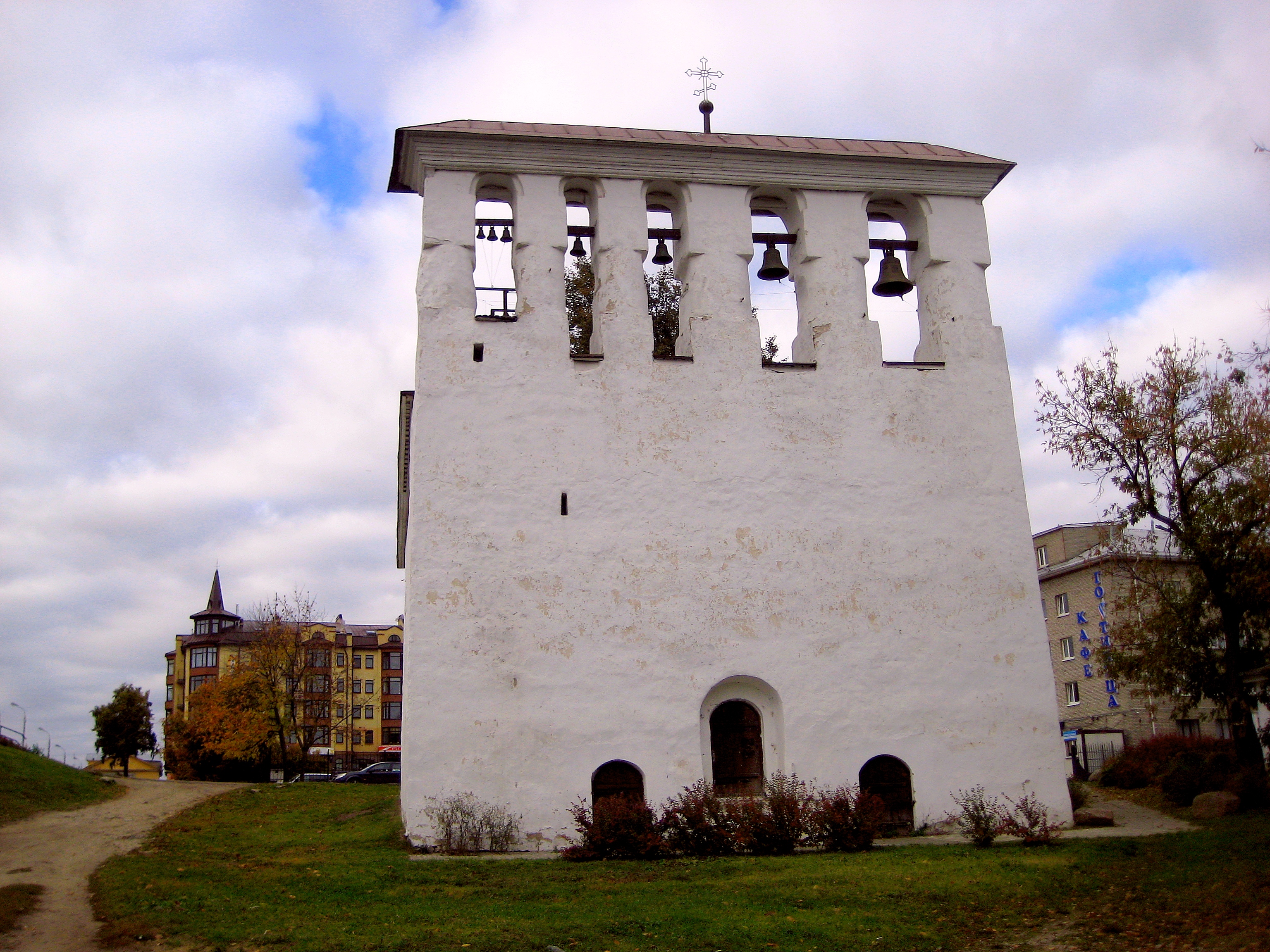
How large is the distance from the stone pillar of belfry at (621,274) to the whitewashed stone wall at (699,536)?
1.8 inches

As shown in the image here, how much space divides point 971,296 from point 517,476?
808cm

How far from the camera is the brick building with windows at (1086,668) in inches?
1359

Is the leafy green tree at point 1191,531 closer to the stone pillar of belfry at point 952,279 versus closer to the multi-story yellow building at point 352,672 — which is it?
the stone pillar of belfry at point 952,279

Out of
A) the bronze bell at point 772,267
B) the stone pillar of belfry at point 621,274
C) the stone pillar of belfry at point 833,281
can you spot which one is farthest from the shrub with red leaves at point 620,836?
the bronze bell at point 772,267

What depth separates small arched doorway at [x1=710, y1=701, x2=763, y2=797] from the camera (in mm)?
16047

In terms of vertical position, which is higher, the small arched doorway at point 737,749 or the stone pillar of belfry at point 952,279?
the stone pillar of belfry at point 952,279

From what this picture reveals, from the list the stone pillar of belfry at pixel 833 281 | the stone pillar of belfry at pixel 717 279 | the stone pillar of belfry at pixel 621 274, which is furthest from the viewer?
the stone pillar of belfry at pixel 833 281

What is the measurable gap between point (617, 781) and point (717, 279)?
773 cm

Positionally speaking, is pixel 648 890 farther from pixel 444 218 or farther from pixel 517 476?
pixel 444 218

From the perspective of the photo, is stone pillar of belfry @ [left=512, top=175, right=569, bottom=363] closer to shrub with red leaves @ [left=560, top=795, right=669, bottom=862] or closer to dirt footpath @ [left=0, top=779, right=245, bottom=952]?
shrub with red leaves @ [left=560, top=795, right=669, bottom=862]

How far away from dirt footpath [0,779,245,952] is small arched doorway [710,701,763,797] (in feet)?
26.5

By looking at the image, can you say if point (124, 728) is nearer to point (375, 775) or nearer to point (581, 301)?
point (375, 775)

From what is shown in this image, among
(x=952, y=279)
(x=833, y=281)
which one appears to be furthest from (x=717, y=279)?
(x=952, y=279)

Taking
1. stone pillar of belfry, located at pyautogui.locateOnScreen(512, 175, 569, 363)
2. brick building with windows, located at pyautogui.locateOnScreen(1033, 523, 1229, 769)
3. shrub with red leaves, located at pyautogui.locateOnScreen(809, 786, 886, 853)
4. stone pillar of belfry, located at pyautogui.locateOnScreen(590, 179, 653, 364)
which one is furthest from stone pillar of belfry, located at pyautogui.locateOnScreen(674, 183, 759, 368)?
brick building with windows, located at pyautogui.locateOnScreen(1033, 523, 1229, 769)
